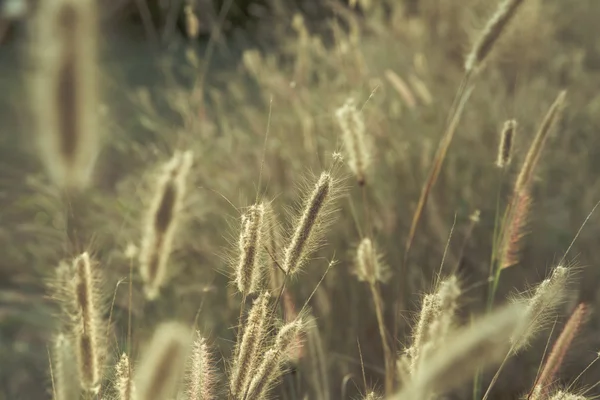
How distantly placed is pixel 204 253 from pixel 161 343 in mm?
1540

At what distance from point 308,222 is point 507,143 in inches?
18.4

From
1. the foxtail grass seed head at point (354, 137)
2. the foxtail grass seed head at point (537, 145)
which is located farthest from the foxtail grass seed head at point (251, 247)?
the foxtail grass seed head at point (537, 145)

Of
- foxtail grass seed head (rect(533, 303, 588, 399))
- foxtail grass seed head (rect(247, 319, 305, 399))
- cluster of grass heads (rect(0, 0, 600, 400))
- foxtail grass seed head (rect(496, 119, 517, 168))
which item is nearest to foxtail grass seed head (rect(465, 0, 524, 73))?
cluster of grass heads (rect(0, 0, 600, 400))

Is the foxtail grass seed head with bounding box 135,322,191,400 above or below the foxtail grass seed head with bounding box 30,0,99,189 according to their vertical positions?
below

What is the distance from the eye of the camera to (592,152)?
9.11ft

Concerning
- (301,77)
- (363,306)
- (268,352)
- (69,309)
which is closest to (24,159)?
(301,77)

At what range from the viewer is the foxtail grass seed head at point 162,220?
1197mm

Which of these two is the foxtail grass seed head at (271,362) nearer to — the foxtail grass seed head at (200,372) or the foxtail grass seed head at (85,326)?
the foxtail grass seed head at (200,372)

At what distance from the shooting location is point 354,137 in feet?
4.42

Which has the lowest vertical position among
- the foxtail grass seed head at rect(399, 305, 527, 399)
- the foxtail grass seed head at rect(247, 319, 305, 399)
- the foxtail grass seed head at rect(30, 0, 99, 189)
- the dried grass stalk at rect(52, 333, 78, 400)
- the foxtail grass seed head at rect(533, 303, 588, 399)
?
the foxtail grass seed head at rect(533, 303, 588, 399)

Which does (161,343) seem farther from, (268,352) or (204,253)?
(204,253)

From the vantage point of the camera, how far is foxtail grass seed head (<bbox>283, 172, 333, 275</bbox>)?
103cm

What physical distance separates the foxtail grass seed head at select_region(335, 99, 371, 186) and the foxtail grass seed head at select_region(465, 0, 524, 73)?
0.25 m

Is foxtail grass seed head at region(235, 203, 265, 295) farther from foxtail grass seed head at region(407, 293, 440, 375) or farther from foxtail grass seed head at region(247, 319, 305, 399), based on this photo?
foxtail grass seed head at region(407, 293, 440, 375)
